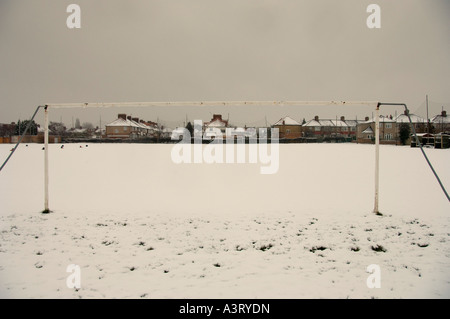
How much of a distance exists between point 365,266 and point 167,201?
5075 mm

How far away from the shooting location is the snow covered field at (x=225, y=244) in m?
3.20

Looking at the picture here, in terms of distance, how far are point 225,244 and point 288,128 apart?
73.8m

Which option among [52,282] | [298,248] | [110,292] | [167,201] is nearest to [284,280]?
[298,248]

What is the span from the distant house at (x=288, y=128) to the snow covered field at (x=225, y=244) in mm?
67690

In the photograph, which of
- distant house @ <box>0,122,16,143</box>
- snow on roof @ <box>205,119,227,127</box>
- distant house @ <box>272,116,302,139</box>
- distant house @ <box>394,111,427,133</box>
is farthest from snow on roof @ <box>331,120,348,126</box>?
distant house @ <box>0,122,16,143</box>

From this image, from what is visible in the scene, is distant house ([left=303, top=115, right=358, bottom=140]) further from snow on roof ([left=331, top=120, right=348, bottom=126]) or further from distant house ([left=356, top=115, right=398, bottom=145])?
distant house ([left=356, top=115, right=398, bottom=145])

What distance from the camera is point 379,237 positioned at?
464 cm

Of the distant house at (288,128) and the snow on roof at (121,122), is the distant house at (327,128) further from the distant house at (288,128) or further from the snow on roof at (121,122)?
the snow on roof at (121,122)

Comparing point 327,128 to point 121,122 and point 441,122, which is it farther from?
point 121,122

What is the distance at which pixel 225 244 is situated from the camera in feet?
14.5

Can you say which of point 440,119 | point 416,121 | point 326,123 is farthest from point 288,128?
point 440,119

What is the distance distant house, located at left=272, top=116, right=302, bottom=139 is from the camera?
7519cm

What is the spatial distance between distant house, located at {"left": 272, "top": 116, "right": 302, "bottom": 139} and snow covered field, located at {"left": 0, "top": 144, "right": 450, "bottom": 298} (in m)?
67.7
